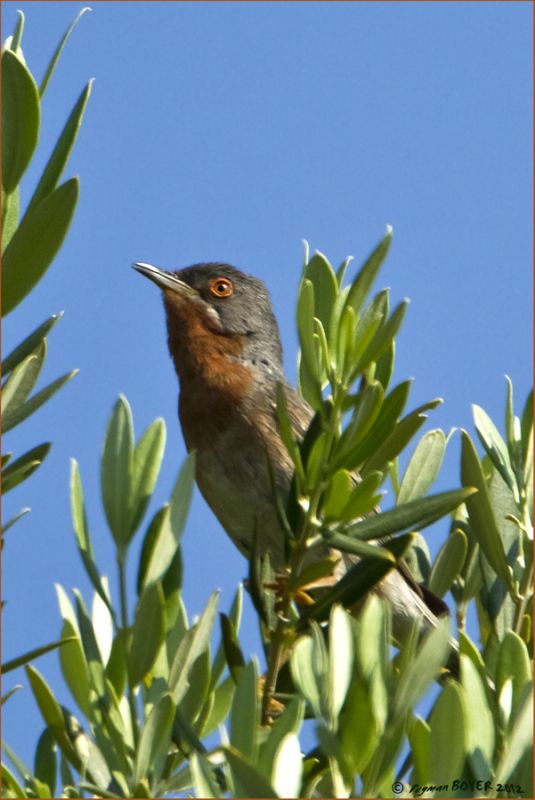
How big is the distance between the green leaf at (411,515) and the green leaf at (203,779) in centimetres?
96

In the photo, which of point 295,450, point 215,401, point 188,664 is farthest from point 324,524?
point 215,401

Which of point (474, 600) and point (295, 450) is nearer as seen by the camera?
point (295, 450)

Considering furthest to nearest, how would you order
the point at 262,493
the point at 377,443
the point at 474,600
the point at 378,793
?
1. the point at 262,493
2. the point at 474,600
3. the point at 377,443
4. the point at 378,793

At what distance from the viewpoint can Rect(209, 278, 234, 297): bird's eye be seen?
749 cm

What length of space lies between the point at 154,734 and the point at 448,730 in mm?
612

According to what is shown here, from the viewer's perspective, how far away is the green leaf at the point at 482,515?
3.49m

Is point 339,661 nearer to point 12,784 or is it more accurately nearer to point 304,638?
point 304,638

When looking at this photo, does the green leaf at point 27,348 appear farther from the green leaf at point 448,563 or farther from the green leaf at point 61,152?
the green leaf at point 448,563

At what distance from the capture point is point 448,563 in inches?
153

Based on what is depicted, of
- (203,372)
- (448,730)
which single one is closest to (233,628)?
(448,730)

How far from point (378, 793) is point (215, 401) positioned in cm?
400

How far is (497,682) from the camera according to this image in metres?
2.83

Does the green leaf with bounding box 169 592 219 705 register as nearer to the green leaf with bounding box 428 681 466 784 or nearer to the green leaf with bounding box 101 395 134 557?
the green leaf with bounding box 101 395 134 557

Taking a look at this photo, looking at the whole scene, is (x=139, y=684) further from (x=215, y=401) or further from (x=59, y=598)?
(x=215, y=401)
